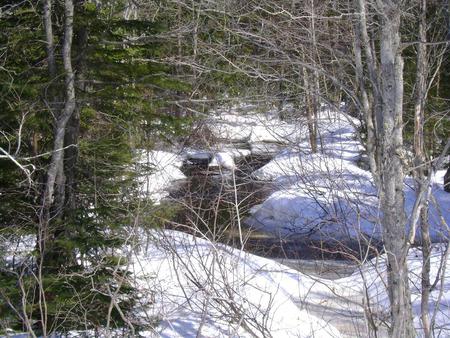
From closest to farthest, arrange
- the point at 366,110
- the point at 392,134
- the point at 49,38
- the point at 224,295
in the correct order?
the point at 392,134 < the point at 366,110 < the point at 224,295 < the point at 49,38

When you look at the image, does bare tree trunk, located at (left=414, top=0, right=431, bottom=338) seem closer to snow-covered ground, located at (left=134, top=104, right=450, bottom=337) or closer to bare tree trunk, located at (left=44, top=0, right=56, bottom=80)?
snow-covered ground, located at (left=134, top=104, right=450, bottom=337)

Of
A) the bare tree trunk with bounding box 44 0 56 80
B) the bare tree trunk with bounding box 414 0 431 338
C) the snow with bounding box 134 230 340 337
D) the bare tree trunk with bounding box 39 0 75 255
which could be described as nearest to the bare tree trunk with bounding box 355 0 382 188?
the bare tree trunk with bounding box 414 0 431 338

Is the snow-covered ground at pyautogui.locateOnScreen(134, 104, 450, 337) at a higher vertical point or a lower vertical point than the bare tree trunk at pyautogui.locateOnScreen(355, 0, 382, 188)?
lower

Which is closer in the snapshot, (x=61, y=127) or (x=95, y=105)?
(x=61, y=127)

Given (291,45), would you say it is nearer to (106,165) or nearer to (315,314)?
(106,165)

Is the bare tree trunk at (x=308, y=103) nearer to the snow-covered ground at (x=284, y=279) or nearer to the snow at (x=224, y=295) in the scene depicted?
the snow-covered ground at (x=284, y=279)

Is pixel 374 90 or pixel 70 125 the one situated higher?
pixel 374 90

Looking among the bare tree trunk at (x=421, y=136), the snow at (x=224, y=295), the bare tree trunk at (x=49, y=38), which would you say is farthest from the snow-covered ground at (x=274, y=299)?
the bare tree trunk at (x=49, y=38)

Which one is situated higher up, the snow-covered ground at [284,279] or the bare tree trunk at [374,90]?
the bare tree trunk at [374,90]

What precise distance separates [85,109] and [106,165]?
752mm

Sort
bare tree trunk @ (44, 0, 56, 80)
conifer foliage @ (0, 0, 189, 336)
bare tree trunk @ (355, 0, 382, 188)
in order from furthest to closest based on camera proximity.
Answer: bare tree trunk @ (44, 0, 56, 80) → conifer foliage @ (0, 0, 189, 336) → bare tree trunk @ (355, 0, 382, 188)

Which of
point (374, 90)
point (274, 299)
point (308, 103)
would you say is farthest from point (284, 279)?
point (374, 90)

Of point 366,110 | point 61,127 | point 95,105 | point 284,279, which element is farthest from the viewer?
point 284,279

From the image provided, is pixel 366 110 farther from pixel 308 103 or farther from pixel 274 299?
pixel 274 299
